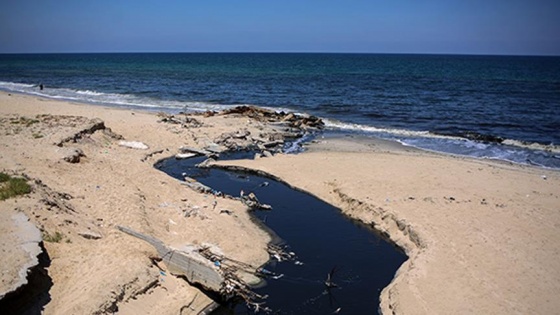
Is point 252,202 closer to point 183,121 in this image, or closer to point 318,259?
point 318,259

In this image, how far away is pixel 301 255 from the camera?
1149cm

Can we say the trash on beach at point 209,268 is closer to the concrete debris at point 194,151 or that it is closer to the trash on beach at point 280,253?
the trash on beach at point 280,253

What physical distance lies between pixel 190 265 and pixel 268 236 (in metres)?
3.42

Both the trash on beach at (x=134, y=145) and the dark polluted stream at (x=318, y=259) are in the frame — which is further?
the trash on beach at (x=134, y=145)

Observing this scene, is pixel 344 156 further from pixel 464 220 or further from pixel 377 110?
pixel 377 110

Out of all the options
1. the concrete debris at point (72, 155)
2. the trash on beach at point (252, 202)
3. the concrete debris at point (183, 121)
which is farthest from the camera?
the concrete debris at point (183, 121)

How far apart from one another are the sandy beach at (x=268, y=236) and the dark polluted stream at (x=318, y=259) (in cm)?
44

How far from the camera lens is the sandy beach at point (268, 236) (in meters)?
8.80

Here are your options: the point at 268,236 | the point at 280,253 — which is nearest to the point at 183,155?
the point at 268,236

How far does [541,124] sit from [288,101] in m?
20.6

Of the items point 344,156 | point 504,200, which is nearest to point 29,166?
point 344,156

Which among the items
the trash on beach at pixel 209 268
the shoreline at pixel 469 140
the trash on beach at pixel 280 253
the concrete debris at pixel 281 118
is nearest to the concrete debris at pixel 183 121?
the concrete debris at pixel 281 118

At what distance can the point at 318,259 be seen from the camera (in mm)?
11344

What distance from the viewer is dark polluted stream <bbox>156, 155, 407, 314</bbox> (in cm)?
948
